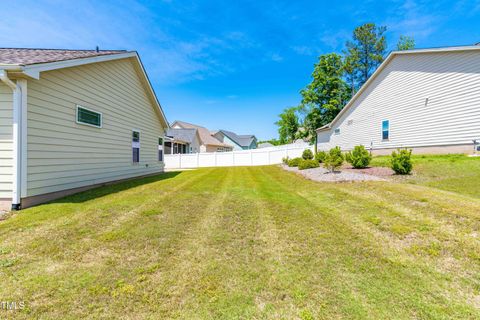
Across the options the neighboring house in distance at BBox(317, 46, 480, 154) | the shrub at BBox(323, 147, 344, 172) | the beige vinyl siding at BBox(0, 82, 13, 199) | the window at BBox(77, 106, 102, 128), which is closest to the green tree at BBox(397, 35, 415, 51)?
the neighboring house in distance at BBox(317, 46, 480, 154)

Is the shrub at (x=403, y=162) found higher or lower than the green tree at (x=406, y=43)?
lower

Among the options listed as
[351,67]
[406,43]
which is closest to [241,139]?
[351,67]

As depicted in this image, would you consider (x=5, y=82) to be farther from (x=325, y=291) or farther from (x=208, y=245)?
(x=325, y=291)

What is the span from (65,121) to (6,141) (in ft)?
4.76

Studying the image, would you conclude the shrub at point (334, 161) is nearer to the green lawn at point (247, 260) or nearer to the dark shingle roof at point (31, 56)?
the green lawn at point (247, 260)

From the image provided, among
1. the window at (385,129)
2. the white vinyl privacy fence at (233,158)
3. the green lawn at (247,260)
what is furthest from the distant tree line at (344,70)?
the green lawn at (247,260)

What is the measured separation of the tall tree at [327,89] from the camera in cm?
2795

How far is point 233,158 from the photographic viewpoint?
882 inches

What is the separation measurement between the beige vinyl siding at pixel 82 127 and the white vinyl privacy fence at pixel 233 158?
10279 mm

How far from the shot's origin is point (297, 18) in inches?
504

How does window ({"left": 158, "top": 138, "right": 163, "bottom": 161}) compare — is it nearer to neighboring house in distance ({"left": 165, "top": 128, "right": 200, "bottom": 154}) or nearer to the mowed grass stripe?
neighboring house in distance ({"left": 165, "top": 128, "right": 200, "bottom": 154})

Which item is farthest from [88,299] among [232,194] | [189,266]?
[232,194]

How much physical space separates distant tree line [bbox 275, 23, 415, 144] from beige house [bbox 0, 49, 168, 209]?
79.3 feet

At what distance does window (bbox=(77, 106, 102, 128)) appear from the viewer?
6730 millimetres
